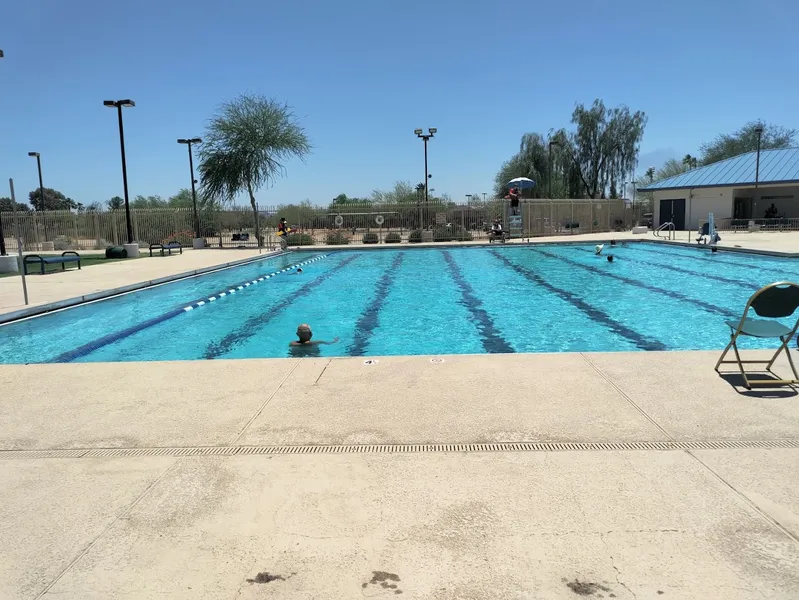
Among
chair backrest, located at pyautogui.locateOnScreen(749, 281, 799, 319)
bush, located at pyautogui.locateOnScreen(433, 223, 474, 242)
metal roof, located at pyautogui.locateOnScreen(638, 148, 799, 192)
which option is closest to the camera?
chair backrest, located at pyautogui.locateOnScreen(749, 281, 799, 319)

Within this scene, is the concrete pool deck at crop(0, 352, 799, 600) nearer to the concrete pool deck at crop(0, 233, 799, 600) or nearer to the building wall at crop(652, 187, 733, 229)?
the concrete pool deck at crop(0, 233, 799, 600)

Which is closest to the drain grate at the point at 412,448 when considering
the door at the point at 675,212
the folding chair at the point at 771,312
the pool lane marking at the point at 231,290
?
the folding chair at the point at 771,312

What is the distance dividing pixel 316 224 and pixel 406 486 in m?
30.9

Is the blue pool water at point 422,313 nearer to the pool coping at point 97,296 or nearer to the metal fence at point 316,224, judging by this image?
the pool coping at point 97,296

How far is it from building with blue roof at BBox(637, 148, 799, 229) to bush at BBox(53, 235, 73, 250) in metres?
36.2

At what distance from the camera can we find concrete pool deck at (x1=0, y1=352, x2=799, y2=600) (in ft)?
7.97

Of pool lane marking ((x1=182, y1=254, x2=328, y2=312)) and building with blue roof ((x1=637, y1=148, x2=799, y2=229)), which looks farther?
building with blue roof ((x1=637, y1=148, x2=799, y2=229))

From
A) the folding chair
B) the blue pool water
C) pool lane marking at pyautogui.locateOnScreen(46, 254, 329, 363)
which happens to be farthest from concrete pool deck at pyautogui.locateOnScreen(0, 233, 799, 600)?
the blue pool water

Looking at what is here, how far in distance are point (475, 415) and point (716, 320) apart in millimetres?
7602

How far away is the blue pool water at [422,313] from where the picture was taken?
28.5 feet

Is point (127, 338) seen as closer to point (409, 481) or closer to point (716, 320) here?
point (409, 481)

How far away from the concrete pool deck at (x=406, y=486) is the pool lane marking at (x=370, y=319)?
128 inches

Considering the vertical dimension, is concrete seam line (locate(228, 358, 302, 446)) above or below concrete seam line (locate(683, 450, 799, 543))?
above

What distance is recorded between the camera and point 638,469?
336 cm
